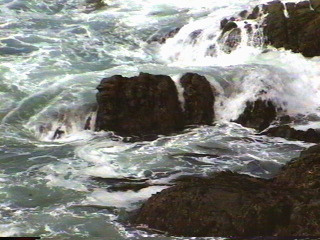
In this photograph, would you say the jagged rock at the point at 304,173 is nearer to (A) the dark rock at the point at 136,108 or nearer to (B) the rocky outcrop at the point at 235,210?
(B) the rocky outcrop at the point at 235,210

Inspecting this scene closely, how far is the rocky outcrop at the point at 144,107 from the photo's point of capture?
11.1 m

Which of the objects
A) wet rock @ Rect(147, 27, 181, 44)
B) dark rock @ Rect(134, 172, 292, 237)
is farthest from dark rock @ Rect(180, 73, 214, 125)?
wet rock @ Rect(147, 27, 181, 44)

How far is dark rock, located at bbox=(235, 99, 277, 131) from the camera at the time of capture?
11.4m

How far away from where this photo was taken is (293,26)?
14.1 m

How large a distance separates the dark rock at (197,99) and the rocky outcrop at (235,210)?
152 inches

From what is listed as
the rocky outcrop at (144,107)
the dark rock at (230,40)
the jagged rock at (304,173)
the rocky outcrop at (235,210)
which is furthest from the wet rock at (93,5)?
the rocky outcrop at (235,210)

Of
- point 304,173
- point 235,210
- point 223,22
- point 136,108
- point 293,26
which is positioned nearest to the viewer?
point 235,210

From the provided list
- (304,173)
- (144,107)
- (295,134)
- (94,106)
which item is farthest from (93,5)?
(304,173)

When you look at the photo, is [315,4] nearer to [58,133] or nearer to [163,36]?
[163,36]

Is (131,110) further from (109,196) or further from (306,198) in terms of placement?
(306,198)

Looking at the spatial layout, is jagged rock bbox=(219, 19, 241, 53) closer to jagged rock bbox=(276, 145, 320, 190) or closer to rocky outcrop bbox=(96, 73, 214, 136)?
rocky outcrop bbox=(96, 73, 214, 136)

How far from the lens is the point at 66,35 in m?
16.8

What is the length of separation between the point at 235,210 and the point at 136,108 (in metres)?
4.62

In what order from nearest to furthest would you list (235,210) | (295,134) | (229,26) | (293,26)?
1. (235,210)
2. (295,134)
3. (293,26)
4. (229,26)
